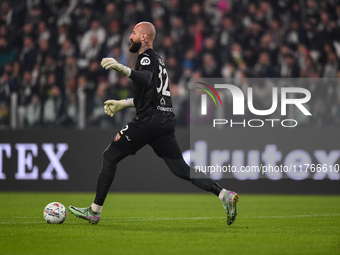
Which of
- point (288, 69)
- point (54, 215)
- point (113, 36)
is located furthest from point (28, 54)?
point (54, 215)

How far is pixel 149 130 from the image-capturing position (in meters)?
6.32

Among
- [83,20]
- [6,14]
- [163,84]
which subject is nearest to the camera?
[163,84]

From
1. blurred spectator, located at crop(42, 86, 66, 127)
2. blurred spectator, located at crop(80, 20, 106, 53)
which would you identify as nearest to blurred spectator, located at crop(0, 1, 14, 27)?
blurred spectator, located at crop(80, 20, 106, 53)

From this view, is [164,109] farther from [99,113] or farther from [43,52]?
[43,52]

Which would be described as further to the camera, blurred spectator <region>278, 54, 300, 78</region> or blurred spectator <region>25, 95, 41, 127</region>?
blurred spectator <region>278, 54, 300, 78</region>

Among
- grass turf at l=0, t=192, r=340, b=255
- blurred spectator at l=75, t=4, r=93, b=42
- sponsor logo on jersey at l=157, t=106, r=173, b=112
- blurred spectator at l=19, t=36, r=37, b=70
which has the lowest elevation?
grass turf at l=0, t=192, r=340, b=255

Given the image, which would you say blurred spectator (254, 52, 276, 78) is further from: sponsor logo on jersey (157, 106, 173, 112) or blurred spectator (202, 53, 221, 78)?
sponsor logo on jersey (157, 106, 173, 112)

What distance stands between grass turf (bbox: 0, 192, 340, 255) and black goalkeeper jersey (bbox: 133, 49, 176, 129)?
1.21 m

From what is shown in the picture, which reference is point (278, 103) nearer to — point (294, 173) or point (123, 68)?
point (294, 173)

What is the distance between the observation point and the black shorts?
6.33 m

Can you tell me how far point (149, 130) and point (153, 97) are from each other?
1.23ft

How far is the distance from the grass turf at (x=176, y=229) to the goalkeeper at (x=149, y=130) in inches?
13.4

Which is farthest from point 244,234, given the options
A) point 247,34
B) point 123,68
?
point 247,34

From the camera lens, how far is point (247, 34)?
14328mm
